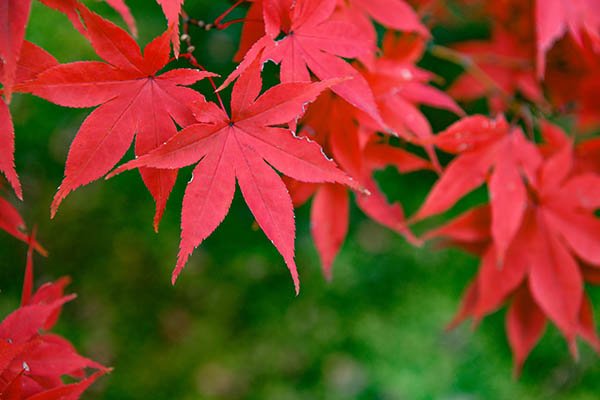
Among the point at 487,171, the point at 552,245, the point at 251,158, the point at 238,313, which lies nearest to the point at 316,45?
the point at 251,158

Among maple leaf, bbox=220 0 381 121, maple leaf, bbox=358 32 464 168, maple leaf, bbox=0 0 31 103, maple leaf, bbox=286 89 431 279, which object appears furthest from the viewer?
maple leaf, bbox=286 89 431 279

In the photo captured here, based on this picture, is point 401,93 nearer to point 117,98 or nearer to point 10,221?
point 117,98

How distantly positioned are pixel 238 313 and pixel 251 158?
1149 millimetres

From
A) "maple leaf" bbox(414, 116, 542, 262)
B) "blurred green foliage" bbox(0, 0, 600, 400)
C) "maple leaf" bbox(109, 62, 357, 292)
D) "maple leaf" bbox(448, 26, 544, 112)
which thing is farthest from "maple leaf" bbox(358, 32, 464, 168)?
"blurred green foliage" bbox(0, 0, 600, 400)

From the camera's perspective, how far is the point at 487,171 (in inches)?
33.4

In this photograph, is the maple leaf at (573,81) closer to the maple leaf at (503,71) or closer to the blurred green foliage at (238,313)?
the maple leaf at (503,71)

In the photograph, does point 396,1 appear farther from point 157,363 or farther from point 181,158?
point 157,363

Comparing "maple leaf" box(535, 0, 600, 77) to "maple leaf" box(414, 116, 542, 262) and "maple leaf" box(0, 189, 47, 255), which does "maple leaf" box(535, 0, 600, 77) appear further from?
"maple leaf" box(0, 189, 47, 255)

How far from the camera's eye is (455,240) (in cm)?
106

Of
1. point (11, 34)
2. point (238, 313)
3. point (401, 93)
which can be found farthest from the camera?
point (238, 313)

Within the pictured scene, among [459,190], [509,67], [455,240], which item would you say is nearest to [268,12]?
[459,190]

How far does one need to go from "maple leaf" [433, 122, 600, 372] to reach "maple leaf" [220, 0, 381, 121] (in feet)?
1.37

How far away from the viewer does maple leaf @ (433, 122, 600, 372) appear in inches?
35.0

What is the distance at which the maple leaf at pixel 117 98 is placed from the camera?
52 centimetres
